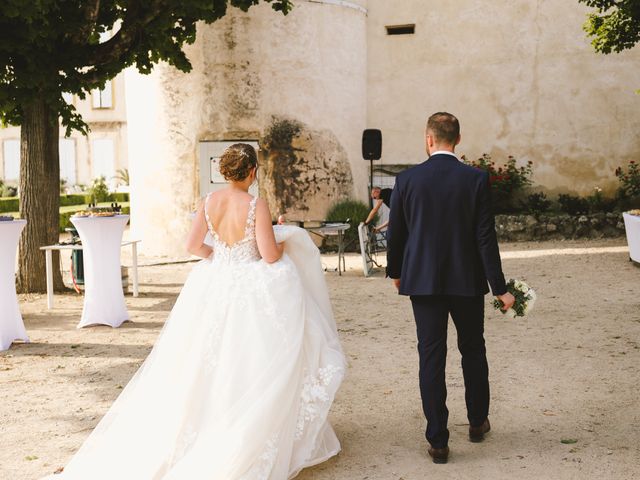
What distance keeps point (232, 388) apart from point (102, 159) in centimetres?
3329

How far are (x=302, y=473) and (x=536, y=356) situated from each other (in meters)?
3.21

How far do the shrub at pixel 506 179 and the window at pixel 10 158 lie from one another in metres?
25.4

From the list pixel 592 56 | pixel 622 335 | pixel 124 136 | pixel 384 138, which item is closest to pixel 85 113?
pixel 124 136

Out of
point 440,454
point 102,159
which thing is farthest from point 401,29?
point 102,159

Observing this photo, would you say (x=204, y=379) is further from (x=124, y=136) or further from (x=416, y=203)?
(x=124, y=136)

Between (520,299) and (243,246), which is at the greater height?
(243,246)

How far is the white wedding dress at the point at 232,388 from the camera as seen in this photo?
3.78m

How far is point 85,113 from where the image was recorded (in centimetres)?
3606

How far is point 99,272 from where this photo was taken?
8367 millimetres

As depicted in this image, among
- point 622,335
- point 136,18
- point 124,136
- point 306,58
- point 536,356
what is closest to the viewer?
point 536,356

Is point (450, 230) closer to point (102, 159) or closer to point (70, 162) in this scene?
point (102, 159)

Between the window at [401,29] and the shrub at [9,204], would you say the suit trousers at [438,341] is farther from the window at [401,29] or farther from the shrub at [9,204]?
the shrub at [9,204]

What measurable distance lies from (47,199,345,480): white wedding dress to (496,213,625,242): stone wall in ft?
40.4

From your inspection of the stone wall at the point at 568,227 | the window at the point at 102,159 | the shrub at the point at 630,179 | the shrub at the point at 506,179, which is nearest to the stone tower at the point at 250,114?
the shrub at the point at 506,179
